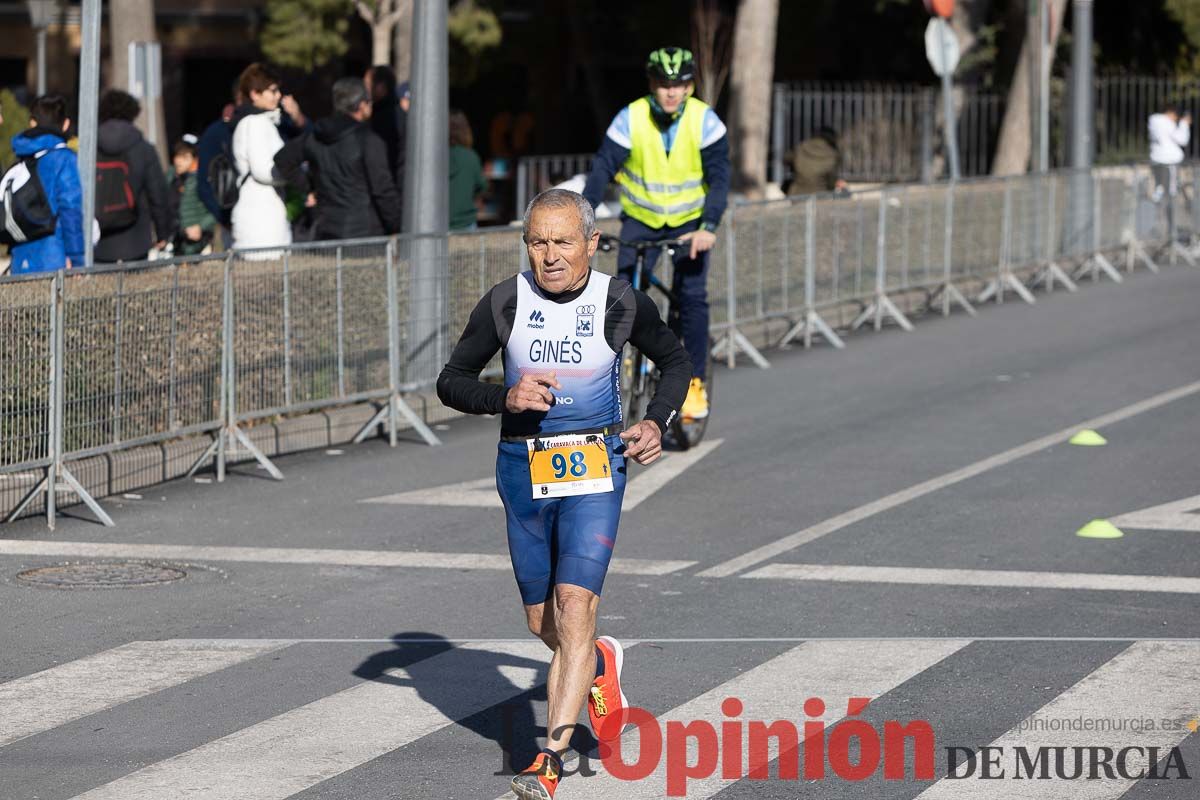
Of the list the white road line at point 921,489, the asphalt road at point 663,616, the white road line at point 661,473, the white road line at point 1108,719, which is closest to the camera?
the white road line at point 1108,719

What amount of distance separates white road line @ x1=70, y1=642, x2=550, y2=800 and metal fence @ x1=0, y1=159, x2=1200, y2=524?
368 cm

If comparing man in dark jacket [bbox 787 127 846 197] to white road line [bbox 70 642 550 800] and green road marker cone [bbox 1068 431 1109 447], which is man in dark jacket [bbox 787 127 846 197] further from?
white road line [bbox 70 642 550 800]

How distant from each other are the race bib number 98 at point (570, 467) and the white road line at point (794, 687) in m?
0.88

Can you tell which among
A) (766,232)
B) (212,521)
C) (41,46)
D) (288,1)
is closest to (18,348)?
(212,521)

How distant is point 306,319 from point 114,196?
90.1 inches

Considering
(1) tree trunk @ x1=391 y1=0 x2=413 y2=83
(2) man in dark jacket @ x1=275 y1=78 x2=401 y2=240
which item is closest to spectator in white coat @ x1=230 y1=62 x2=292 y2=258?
(2) man in dark jacket @ x1=275 y1=78 x2=401 y2=240

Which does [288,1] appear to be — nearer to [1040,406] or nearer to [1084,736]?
[1040,406]

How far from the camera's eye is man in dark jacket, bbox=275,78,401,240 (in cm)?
1457

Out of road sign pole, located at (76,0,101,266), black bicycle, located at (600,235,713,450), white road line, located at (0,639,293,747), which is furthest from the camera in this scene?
black bicycle, located at (600,235,713,450)

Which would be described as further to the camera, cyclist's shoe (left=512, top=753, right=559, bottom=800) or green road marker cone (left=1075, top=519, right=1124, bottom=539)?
green road marker cone (left=1075, top=519, right=1124, bottom=539)

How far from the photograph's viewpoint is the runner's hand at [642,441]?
6082mm

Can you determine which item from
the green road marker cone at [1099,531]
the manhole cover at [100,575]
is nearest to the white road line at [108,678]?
the manhole cover at [100,575]

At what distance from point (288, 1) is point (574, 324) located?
99.3ft

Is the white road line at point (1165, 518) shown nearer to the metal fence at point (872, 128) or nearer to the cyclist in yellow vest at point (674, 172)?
the cyclist in yellow vest at point (674, 172)
